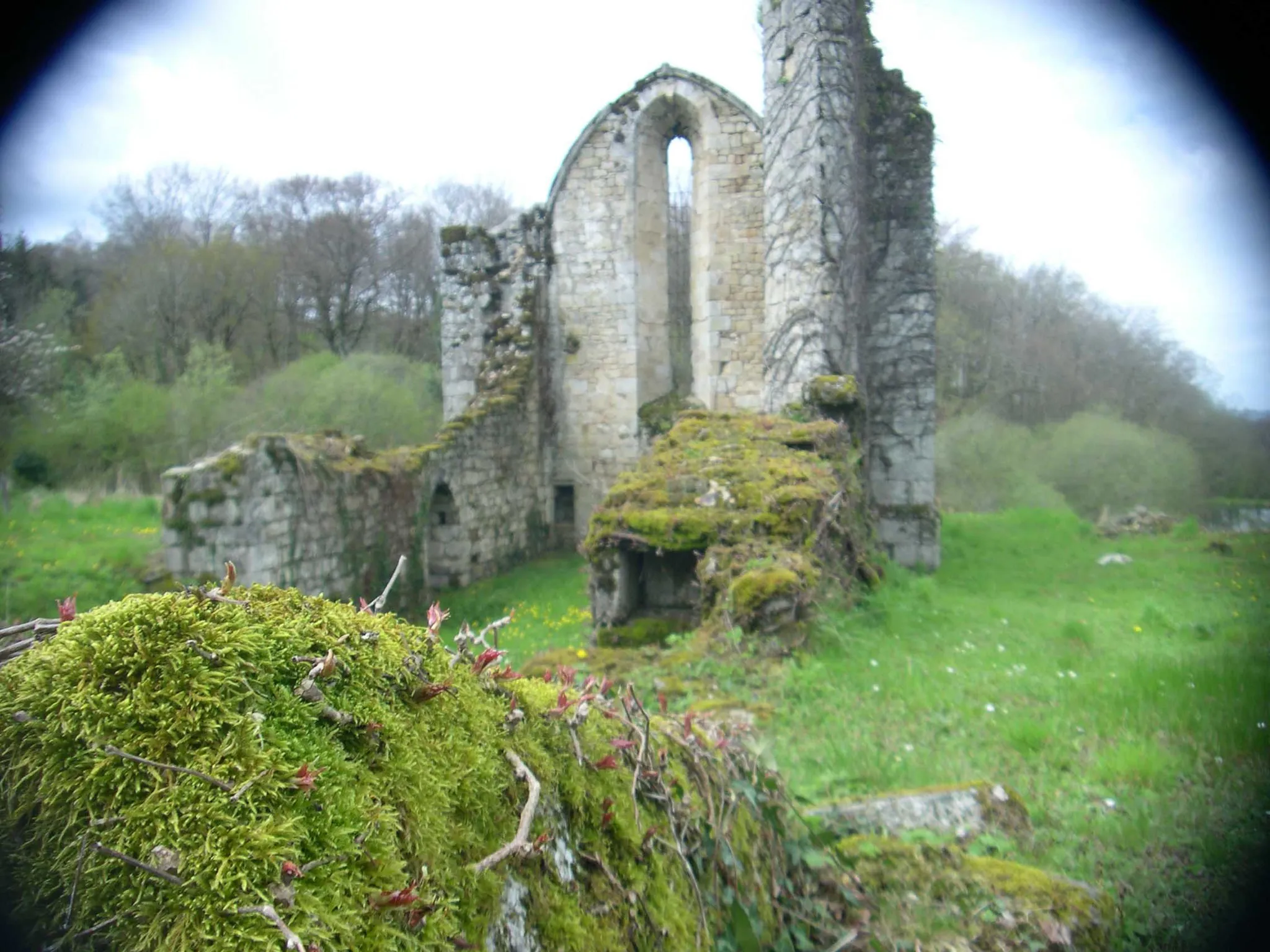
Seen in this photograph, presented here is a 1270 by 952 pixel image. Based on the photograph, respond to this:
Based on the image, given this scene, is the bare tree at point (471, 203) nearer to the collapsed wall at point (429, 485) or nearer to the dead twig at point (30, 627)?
the collapsed wall at point (429, 485)

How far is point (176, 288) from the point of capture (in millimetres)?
22922

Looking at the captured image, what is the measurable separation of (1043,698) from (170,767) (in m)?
5.70

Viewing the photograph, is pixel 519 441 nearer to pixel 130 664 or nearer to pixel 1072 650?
pixel 1072 650

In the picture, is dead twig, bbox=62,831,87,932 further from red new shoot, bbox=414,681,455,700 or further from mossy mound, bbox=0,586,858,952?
red new shoot, bbox=414,681,455,700

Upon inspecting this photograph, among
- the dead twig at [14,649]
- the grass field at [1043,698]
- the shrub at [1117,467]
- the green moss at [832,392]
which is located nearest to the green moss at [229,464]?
the grass field at [1043,698]

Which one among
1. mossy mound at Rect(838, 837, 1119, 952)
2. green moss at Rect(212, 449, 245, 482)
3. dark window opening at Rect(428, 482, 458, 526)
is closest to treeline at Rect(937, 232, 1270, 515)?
dark window opening at Rect(428, 482, 458, 526)

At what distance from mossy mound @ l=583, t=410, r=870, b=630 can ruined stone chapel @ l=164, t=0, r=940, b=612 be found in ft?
11.2

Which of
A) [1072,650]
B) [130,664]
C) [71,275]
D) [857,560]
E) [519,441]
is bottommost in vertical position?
[1072,650]

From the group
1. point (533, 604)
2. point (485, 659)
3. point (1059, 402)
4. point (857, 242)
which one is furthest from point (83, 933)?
point (1059, 402)

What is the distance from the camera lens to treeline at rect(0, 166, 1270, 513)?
14586 mm

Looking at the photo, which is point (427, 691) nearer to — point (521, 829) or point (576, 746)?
point (521, 829)

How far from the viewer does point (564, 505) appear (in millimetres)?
15969

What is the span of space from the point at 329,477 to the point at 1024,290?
23.4 m

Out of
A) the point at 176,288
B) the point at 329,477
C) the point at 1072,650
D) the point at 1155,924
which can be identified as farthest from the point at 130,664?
the point at 176,288
